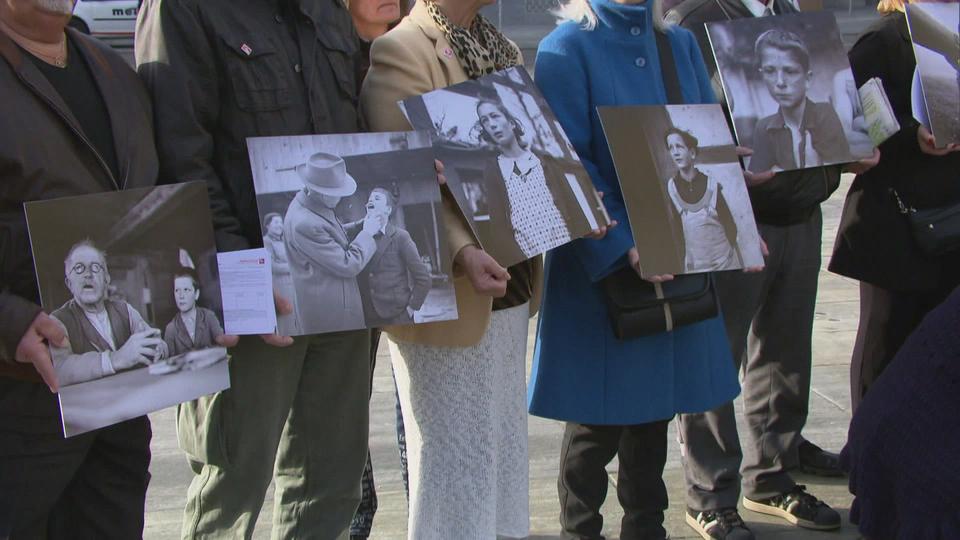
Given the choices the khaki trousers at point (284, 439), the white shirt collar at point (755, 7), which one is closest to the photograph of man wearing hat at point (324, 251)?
the khaki trousers at point (284, 439)

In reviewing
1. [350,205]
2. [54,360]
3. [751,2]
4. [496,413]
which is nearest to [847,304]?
[751,2]

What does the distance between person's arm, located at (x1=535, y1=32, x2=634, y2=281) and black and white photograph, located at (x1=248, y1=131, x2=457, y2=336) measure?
1.70 feet

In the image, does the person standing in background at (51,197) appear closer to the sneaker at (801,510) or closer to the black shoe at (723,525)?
the black shoe at (723,525)

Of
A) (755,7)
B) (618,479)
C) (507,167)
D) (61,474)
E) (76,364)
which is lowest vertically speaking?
(618,479)

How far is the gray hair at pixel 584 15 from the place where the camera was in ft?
10.1

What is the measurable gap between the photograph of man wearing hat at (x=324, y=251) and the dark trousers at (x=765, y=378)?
5.13 ft

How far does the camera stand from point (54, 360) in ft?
A: 7.41

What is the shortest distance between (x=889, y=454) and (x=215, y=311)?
150 centimetres

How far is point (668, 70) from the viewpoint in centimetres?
317

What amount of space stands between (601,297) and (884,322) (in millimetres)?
1364

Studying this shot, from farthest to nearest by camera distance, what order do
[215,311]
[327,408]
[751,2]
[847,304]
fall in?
[847,304]
[751,2]
[327,408]
[215,311]

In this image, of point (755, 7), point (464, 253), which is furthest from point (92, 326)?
point (755, 7)

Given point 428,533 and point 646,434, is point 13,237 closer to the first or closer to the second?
point 428,533

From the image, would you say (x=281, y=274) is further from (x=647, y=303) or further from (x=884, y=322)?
(x=884, y=322)
